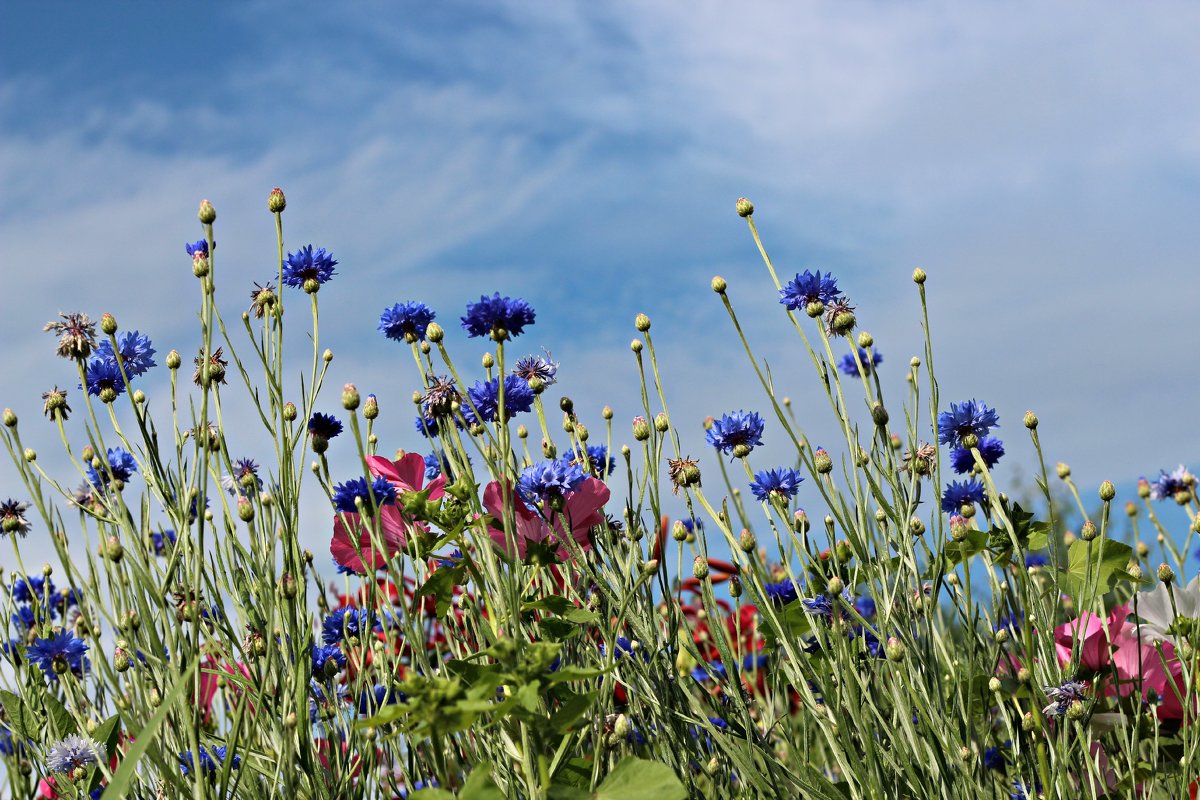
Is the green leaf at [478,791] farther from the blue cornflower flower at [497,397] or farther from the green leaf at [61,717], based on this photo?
the green leaf at [61,717]

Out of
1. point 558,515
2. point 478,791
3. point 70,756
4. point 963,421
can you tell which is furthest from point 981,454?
point 70,756

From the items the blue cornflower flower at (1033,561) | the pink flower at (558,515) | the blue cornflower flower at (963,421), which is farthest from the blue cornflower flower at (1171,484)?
the pink flower at (558,515)

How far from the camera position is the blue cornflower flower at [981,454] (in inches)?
73.2

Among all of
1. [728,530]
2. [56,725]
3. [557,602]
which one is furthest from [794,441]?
[56,725]

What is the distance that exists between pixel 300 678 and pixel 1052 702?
1005 millimetres

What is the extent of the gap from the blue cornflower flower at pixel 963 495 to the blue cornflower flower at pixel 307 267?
1.05 metres

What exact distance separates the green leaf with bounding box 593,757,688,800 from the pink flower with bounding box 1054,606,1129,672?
0.76 meters

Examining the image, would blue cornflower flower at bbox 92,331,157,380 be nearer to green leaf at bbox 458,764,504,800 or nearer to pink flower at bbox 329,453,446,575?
pink flower at bbox 329,453,446,575

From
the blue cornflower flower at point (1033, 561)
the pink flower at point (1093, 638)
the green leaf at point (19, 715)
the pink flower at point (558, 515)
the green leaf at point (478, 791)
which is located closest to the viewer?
the green leaf at point (478, 791)

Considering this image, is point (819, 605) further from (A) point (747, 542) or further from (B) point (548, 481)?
(B) point (548, 481)

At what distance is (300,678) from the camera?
1.46 metres

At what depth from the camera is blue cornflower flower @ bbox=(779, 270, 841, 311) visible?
180cm

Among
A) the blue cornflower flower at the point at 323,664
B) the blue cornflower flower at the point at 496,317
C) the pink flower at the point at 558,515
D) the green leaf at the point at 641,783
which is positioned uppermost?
the blue cornflower flower at the point at 496,317

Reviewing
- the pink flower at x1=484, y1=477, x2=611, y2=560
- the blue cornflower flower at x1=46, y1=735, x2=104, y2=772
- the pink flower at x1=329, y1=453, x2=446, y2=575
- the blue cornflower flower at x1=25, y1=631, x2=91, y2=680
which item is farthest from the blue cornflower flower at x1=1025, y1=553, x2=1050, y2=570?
the blue cornflower flower at x1=25, y1=631, x2=91, y2=680
